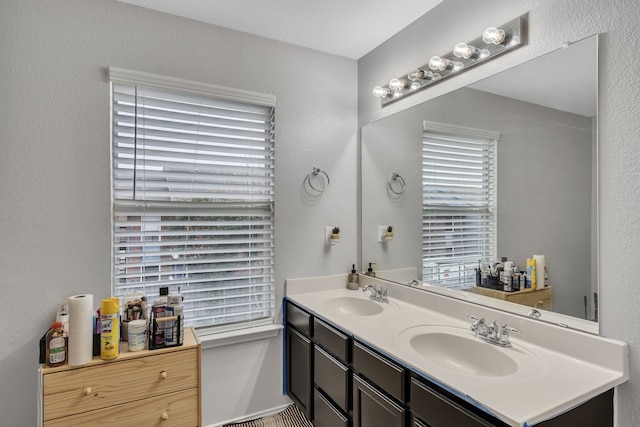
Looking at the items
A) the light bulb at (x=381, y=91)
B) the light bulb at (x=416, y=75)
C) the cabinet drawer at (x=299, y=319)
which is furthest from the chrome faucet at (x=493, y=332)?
the light bulb at (x=381, y=91)

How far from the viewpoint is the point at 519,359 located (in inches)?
50.6

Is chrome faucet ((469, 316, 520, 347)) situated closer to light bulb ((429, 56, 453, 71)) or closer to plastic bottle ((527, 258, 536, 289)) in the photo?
plastic bottle ((527, 258, 536, 289))

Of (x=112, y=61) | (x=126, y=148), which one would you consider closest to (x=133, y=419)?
(x=126, y=148)

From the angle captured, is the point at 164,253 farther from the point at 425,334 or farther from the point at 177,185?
the point at 425,334

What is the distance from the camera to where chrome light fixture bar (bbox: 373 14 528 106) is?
4.92 ft

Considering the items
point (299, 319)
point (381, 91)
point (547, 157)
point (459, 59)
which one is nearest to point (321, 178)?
point (381, 91)

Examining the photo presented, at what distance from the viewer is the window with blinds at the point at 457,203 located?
170 centimetres

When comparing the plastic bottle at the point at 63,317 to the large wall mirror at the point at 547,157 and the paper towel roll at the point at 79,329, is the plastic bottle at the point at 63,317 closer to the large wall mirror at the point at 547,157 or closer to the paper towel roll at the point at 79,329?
the paper towel roll at the point at 79,329

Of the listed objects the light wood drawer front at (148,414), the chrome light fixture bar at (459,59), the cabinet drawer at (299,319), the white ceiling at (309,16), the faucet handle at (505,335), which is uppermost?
the white ceiling at (309,16)

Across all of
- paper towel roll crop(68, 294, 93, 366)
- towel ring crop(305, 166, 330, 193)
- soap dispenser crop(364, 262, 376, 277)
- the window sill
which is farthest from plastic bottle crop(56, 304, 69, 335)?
soap dispenser crop(364, 262, 376, 277)

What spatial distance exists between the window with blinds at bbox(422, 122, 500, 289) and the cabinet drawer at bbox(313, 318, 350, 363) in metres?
0.67

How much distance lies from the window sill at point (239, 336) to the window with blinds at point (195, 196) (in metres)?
0.05

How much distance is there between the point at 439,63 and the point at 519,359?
4.77 ft

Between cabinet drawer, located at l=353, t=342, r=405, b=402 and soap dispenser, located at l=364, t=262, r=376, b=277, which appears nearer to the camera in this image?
cabinet drawer, located at l=353, t=342, r=405, b=402
